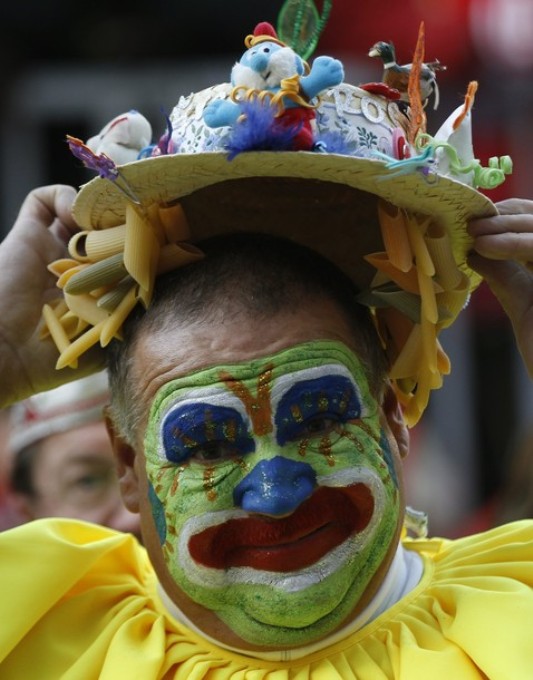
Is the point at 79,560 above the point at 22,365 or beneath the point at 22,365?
beneath

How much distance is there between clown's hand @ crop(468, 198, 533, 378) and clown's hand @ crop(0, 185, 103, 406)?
935 mm

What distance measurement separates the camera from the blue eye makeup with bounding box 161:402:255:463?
2867mm

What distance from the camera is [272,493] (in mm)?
2795

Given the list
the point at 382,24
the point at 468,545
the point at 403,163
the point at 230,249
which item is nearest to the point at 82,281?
the point at 230,249

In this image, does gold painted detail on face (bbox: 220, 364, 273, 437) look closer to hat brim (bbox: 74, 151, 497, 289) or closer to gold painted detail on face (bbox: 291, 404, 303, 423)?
gold painted detail on face (bbox: 291, 404, 303, 423)

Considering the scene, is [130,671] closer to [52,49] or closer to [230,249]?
[230,249]

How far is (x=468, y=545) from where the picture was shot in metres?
3.22

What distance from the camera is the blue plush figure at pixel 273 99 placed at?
2719 mm

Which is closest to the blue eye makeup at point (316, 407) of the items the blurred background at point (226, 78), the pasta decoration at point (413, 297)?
the pasta decoration at point (413, 297)

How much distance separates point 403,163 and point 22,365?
3.68 ft

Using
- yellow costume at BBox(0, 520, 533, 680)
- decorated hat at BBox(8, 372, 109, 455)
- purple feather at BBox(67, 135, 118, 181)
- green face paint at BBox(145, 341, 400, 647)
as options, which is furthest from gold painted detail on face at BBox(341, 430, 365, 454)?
decorated hat at BBox(8, 372, 109, 455)

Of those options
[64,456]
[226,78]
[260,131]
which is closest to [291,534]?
[260,131]

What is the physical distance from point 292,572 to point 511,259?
794 millimetres

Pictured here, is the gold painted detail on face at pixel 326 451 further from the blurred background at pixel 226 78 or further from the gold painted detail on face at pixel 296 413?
the blurred background at pixel 226 78
